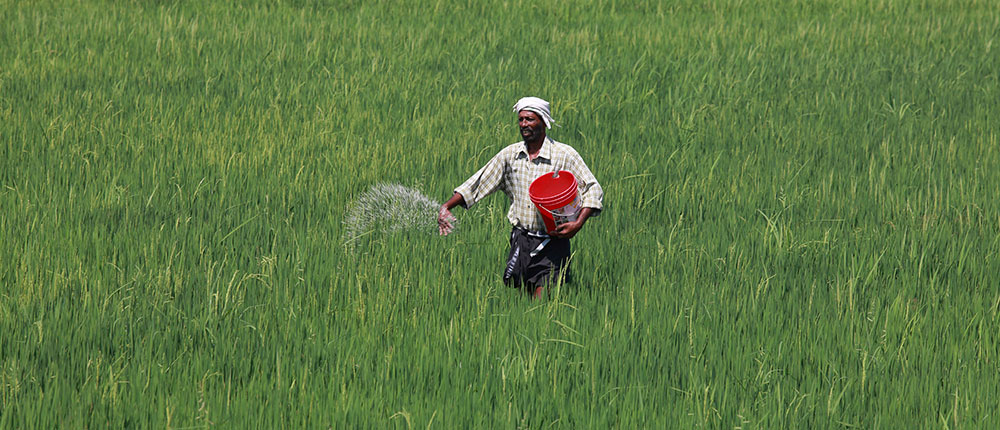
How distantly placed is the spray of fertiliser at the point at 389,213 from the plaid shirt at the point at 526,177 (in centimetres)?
74

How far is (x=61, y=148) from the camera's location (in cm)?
644

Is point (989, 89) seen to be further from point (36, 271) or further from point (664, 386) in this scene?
point (36, 271)

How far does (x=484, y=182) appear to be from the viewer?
13.9 ft

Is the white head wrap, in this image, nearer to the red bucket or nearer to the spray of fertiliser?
the red bucket

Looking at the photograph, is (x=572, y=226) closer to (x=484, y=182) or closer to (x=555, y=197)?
(x=555, y=197)

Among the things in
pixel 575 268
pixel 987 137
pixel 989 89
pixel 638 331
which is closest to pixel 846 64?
pixel 989 89


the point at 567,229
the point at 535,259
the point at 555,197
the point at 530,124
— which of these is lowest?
the point at 535,259

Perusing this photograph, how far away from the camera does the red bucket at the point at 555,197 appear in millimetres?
3895

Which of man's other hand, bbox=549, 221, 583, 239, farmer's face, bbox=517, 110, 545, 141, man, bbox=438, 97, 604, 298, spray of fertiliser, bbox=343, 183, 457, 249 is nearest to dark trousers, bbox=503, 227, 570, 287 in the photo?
man, bbox=438, 97, 604, 298

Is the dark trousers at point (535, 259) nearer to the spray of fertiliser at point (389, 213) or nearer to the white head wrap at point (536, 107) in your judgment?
the white head wrap at point (536, 107)

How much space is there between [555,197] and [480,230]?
120 cm

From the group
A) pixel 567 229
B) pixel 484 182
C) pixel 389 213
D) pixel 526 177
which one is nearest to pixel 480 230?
pixel 389 213

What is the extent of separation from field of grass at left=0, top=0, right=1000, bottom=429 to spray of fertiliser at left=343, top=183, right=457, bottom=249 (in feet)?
0.36

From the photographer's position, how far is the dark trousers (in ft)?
13.6
